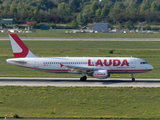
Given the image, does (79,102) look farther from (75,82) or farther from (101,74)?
(101,74)

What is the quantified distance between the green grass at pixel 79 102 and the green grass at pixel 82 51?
47.4 feet

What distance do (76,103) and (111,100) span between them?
369 cm

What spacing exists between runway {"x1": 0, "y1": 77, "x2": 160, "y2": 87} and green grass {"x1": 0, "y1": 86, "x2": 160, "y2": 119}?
10.2 feet

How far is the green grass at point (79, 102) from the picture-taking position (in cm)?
3500

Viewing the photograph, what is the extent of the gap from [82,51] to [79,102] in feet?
183

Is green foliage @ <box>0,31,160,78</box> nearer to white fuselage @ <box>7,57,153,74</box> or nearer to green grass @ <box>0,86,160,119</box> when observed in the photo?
white fuselage @ <box>7,57,153,74</box>

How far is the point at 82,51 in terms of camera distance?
96125 mm

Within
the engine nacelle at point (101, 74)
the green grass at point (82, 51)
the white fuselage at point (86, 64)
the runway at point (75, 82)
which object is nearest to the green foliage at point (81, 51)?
the green grass at point (82, 51)

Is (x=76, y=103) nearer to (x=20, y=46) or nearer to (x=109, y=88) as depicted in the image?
(x=109, y=88)

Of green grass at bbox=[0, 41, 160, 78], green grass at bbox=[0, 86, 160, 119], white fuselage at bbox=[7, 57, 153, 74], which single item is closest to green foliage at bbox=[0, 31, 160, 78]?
green grass at bbox=[0, 41, 160, 78]

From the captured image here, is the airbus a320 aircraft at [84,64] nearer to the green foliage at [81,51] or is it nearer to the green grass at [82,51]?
the green foliage at [81,51]

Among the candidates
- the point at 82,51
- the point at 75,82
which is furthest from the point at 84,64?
the point at 82,51

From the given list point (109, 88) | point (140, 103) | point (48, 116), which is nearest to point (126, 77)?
point (109, 88)

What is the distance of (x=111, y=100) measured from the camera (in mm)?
41594
